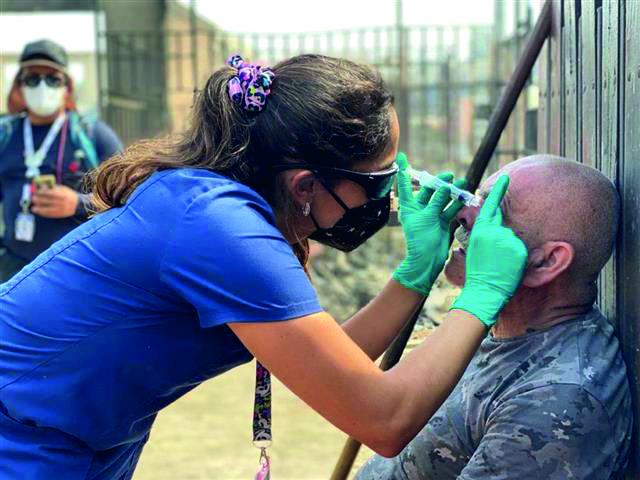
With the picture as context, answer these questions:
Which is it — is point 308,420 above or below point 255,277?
below

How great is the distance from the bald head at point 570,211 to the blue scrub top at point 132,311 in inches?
21.9

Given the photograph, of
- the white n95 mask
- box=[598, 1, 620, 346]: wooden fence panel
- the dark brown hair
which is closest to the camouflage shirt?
box=[598, 1, 620, 346]: wooden fence panel

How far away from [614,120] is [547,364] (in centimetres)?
53

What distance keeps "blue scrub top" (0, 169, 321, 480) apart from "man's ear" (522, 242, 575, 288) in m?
0.54

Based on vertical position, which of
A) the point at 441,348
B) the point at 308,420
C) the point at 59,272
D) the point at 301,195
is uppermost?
the point at 301,195

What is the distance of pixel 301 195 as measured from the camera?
6.57 feet

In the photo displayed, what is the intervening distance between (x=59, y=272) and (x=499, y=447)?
913 millimetres

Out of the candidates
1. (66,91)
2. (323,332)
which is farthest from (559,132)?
(66,91)

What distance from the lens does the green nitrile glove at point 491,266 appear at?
1.88m

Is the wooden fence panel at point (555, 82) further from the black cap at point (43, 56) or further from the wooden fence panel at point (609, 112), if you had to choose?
the black cap at point (43, 56)

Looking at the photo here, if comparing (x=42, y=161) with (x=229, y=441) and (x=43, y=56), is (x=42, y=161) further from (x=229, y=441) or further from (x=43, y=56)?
(x=229, y=441)

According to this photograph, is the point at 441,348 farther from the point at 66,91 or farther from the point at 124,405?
the point at 66,91

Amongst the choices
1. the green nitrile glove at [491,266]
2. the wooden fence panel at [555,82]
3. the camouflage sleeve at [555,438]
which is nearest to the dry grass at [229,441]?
the wooden fence panel at [555,82]

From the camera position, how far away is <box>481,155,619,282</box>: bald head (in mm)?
2082
